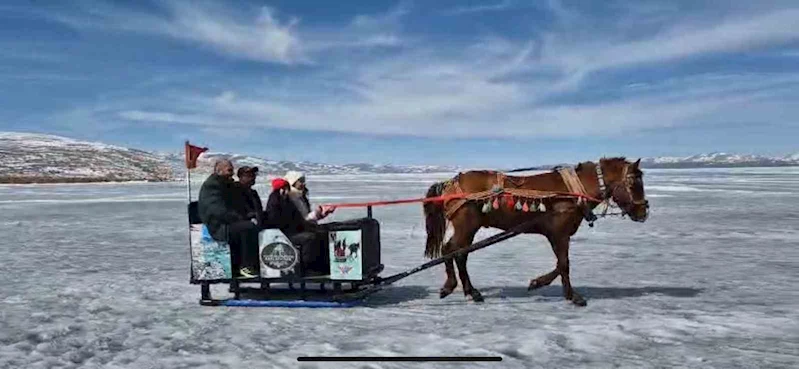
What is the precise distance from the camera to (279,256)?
7.40 meters

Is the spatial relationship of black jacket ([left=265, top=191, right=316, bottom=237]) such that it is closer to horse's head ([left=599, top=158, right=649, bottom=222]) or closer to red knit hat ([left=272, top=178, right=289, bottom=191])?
red knit hat ([left=272, top=178, right=289, bottom=191])

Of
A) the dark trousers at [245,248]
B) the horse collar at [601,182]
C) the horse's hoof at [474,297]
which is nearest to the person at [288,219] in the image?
the dark trousers at [245,248]

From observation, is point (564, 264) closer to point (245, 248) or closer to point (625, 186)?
point (625, 186)

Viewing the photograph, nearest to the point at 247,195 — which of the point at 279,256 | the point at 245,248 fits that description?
the point at 245,248

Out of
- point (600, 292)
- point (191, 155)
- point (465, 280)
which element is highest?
point (191, 155)

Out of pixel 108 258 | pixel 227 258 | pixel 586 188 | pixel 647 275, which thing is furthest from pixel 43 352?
pixel 647 275

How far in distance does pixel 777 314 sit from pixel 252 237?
224 inches

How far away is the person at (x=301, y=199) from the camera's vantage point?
7434 mm

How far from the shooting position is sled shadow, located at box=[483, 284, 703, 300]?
8.06m

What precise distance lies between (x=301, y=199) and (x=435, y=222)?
5.68ft

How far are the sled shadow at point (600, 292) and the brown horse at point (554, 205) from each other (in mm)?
582

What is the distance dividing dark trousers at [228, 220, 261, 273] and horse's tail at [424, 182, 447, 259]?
2.07m

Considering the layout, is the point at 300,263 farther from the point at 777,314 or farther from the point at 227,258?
the point at 777,314

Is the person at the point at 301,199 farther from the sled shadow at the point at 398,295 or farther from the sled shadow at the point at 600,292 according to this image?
the sled shadow at the point at 600,292
